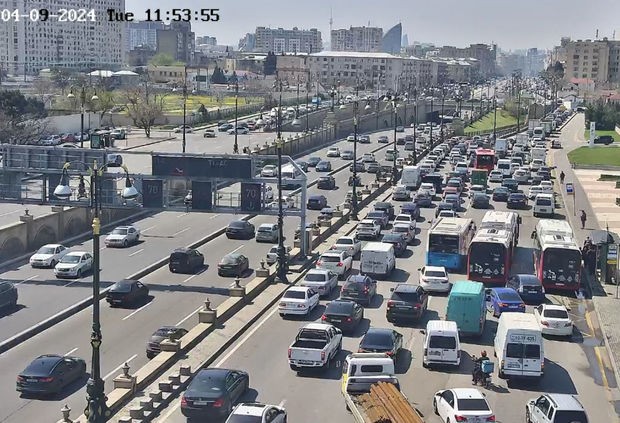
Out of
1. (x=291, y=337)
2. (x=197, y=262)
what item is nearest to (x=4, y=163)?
(x=197, y=262)

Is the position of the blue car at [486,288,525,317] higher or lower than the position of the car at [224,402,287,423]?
lower

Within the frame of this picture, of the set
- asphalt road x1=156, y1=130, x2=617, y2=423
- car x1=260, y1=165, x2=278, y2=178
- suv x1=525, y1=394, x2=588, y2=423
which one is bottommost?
asphalt road x1=156, y1=130, x2=617, y2=423

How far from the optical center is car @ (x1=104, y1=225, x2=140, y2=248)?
45.1m

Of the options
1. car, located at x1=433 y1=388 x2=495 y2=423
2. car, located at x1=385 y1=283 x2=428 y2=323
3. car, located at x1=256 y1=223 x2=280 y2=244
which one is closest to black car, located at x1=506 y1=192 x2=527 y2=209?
car, located at x1=256 y1=223 x2=280 y2=244

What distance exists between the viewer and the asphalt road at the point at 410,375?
75.1ft

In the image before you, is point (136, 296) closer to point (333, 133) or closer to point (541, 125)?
point (333, 133)

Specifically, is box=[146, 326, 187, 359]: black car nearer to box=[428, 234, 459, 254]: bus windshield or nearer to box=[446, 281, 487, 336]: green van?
box=[446, 281, 487, 336]: green van

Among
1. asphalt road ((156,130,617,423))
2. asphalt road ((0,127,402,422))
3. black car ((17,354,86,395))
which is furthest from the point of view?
asphalt road ((0,127,402,422))

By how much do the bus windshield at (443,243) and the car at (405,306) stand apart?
7.69 m

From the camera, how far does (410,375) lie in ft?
83.1

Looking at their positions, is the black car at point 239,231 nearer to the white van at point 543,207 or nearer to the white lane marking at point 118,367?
the white van at point 543,207

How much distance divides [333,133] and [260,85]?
8082 centimetres

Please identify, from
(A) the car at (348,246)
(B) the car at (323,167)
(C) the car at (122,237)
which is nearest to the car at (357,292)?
(A) the car at (348,246)

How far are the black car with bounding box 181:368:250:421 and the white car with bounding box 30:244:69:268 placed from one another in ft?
63.2
